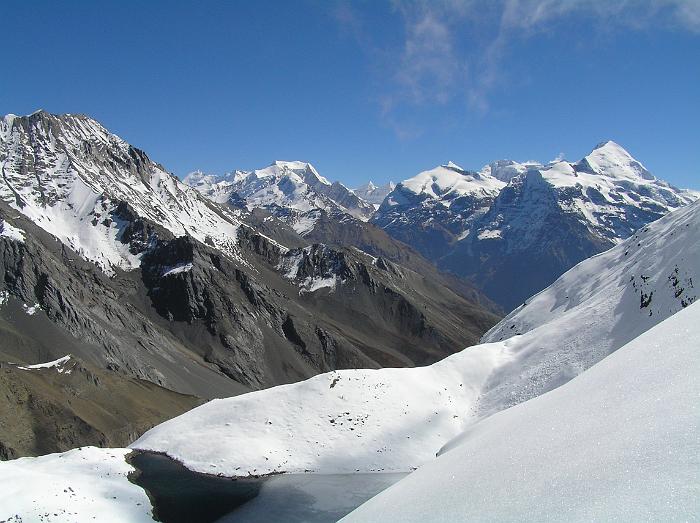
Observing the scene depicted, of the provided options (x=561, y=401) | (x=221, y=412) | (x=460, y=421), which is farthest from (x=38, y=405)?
(x=561, y=401)

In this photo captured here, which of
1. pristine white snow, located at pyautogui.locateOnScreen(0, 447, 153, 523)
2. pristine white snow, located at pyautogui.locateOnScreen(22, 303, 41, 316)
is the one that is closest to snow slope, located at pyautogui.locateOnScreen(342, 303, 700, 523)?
pristine white snow, located at pyautogui.locateOnScreen(0, 447, 153, 523)

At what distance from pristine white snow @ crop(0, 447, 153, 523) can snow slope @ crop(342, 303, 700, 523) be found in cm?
1857

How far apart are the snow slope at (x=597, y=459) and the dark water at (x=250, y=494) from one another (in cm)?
1797

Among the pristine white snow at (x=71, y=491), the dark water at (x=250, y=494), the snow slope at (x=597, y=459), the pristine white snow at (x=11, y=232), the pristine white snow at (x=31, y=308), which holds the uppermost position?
the pristine white snow at (x=11, y=232)

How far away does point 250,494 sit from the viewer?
36781mm

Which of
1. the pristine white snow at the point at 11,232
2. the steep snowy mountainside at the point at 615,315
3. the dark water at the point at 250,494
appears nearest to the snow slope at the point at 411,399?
the steep snowy mountainside at the point at 615,315

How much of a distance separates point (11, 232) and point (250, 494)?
190 metres

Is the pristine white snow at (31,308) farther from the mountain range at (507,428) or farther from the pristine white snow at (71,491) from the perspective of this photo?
the pristine white snow at (71,491)

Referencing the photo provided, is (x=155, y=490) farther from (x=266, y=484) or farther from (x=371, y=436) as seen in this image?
(x=371, y=436)

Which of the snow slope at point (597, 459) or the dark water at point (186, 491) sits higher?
the dark water at point (186, 491)

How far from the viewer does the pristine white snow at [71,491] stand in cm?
2727

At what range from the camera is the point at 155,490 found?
35.8 m

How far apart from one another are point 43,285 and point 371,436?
162 meters

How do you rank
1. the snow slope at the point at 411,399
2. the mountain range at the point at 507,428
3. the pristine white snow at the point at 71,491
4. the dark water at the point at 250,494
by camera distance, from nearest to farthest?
the mountain range at the point at 507,428
the pristine white snow at the point at 71,491
the dark water at the point at 250,494
the snow slope at the point at 411,399
